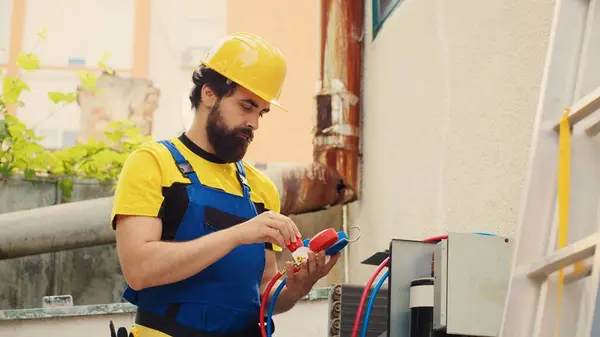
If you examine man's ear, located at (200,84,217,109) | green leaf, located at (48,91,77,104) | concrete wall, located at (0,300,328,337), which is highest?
green leaf, located at (48,91,77,104)

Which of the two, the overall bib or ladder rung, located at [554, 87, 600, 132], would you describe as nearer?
ladder rung, located at [554, 87, 600, 132]

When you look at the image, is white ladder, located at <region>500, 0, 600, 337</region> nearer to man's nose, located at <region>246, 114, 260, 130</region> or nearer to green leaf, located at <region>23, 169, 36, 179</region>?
man's nose, located at <region>246, 114, 260, 130</region>

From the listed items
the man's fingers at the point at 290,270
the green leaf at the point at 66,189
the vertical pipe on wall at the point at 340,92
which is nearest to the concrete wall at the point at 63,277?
the green leaf at the point at 66,189

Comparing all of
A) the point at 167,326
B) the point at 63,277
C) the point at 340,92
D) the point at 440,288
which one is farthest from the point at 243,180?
the point at 63,277

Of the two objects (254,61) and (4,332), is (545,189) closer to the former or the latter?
(254,61)

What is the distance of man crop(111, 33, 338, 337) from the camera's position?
2158 millimetres

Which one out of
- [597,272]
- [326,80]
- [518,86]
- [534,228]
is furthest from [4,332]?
[597,272]

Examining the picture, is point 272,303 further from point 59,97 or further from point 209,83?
point 59,97

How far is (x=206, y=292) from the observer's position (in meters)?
2.28

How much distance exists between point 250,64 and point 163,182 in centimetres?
47

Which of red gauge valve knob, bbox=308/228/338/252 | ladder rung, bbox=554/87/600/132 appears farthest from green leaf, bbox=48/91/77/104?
ladder rung, bbox=554/87/600/132

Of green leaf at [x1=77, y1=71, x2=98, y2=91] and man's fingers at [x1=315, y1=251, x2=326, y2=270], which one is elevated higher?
green leaf at [x1=77, y1=71, x2=98, y2=91]

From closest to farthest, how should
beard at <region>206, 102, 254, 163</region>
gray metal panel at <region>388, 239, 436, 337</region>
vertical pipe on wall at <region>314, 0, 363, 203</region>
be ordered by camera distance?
gray metal panel at <region>388, 239, 436, 337</region>, beard at <region>206, 102, 254, 163</region>, vertical pipe on wall at <region>314, 0, 363, 203</region>

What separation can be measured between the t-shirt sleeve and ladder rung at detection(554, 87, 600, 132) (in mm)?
1037
